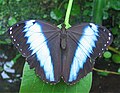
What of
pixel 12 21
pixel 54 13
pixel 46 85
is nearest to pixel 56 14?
pixel 54 13

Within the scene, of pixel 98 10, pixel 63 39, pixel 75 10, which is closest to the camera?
pixel 63 39

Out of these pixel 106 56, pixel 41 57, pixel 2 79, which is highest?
pixel 41 57

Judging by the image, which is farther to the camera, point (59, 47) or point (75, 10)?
point (75, 10)

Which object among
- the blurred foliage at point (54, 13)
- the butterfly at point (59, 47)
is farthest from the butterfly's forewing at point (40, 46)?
the blurred foliage at point (54, 13)

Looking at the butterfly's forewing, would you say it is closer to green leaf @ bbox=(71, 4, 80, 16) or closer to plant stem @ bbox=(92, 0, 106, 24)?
plant stem @ bbox=(92, 0, 106, 24)

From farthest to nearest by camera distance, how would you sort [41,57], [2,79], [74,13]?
[2,79] < [74,13] < [41,57]

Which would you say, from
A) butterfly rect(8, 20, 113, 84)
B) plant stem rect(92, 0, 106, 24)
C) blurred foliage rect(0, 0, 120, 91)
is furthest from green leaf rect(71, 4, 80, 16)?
butterfly rect(8, 20, 113, 84)

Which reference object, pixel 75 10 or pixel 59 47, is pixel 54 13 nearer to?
pixel 75 10

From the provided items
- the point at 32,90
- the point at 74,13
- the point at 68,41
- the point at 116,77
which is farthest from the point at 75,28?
the point at 116,77

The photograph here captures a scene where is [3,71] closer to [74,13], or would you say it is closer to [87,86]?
[74,13]
